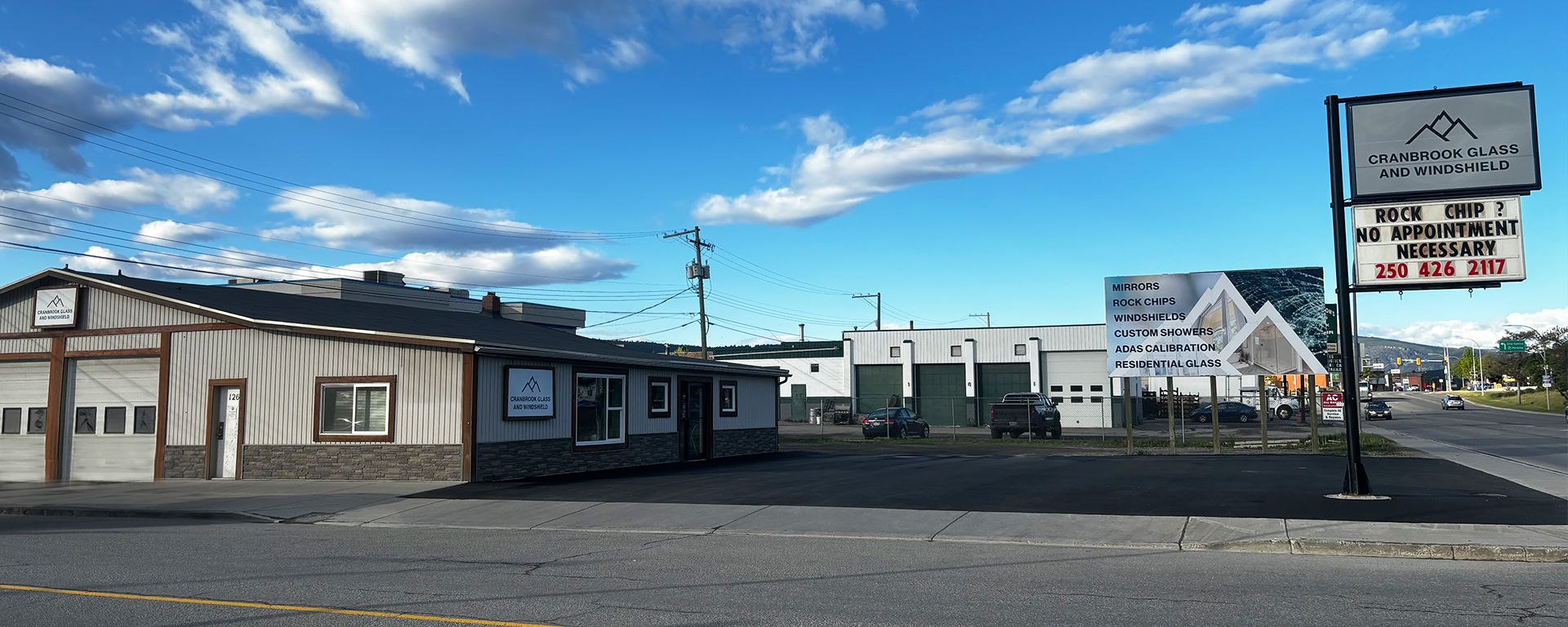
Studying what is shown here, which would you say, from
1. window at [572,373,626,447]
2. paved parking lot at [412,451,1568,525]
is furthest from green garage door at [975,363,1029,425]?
window at [572,373,626,447]

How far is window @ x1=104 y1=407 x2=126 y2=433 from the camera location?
902 inches

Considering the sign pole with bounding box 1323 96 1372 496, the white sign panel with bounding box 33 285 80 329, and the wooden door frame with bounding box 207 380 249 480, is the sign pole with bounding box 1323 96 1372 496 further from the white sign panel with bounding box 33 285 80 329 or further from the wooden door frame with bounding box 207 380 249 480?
the white sign panel with bounding box 33 285 80 329

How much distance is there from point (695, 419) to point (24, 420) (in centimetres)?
1626

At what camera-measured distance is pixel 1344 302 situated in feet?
45.5

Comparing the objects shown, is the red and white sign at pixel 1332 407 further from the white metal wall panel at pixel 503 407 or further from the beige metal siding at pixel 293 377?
the beige metal siding at pixel 293 377

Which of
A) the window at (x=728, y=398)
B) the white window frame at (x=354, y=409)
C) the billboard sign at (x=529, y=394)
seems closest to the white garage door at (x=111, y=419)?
the white window frame at (x=354, y=409)

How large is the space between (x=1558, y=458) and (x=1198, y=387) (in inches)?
1887

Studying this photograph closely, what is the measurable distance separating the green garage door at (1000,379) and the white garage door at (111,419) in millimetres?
45121

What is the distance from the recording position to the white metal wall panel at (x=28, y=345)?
77.8ft

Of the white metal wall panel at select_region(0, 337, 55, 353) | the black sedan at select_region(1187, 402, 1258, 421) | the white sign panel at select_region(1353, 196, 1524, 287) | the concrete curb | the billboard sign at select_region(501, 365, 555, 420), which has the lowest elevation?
the concrete curb

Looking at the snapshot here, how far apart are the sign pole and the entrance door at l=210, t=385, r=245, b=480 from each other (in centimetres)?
2093

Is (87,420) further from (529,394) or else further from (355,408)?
(529,394)

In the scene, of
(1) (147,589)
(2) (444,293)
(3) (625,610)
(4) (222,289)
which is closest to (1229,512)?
(3) (625,610)

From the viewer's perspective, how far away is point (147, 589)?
28.4 ft
